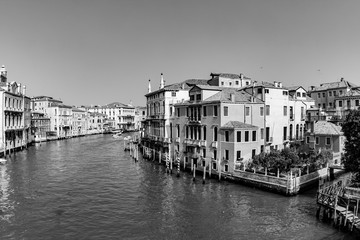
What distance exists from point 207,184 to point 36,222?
14.5 metres

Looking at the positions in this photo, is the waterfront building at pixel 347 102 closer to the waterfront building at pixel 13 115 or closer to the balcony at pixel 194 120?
the balcony at pixel 194 120

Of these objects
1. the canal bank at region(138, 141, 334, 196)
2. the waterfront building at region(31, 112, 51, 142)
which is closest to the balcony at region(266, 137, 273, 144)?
the canal bank at region(138, 141, 334, 196)

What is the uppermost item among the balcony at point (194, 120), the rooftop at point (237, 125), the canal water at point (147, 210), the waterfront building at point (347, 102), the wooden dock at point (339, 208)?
the waterfront building at point (347, 102)

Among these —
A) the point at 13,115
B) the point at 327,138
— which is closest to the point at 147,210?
the point at 327,138

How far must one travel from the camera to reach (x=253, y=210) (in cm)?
A: 2117

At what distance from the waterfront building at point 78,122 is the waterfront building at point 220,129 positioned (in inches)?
2782

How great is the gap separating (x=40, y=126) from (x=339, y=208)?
255 feet

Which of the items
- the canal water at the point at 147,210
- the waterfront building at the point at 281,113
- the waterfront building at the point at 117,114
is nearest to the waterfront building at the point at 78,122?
the waterfront building at the point at 117,114

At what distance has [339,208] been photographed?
18.2 meters

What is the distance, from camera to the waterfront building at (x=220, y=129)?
29.0 meters

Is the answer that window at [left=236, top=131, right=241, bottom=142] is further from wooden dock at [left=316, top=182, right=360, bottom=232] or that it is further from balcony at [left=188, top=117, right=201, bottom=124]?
wooden dock at [left=316, top=182, right=360, bottom=232]

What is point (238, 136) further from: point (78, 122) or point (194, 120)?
point (78, 122)

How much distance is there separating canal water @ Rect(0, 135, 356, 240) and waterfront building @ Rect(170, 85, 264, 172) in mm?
2540

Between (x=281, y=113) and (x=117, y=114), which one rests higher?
(x=117, y=114)
